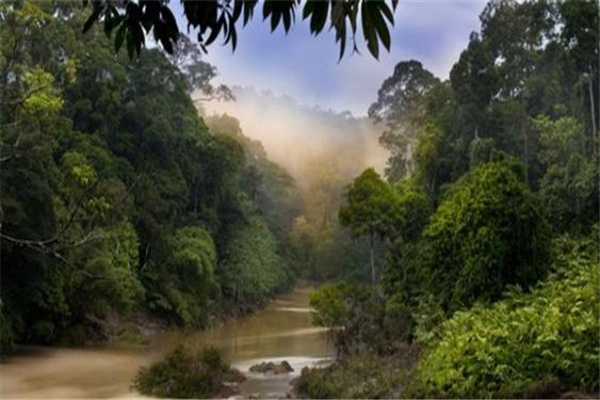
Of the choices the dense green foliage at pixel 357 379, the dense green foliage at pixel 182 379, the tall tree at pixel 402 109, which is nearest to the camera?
the dense green foliage at pixel 357 379

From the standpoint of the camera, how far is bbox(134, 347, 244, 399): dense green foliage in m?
9.79

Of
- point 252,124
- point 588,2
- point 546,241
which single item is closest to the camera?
point 546,241

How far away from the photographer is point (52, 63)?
1688cm

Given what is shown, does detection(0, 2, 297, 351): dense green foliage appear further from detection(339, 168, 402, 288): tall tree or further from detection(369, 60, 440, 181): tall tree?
detection(369, 60, 440, 181): tall tree

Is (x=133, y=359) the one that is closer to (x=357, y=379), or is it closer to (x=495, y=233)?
(x=357, y=379)

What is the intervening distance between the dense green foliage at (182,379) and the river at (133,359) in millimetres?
254

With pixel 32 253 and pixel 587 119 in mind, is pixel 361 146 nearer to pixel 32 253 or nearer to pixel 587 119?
pixel 587 119

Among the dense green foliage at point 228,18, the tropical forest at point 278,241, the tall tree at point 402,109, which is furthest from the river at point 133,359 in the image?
the dense green foliage at point 228,18

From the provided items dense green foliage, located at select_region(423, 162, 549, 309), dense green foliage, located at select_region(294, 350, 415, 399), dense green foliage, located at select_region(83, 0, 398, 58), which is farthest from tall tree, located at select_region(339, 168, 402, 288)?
dense green foliage, located at select_region(83, 0, 398, 58)

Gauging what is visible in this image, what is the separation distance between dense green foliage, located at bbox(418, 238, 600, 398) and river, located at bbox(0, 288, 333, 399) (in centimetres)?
291

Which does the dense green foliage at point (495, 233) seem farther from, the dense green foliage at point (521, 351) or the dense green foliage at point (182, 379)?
the dense green foliage at point (182, 379)

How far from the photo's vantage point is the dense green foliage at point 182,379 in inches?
385

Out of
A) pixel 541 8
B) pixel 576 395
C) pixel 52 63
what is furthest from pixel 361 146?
pixel 576 395

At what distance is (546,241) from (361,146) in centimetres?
2939
